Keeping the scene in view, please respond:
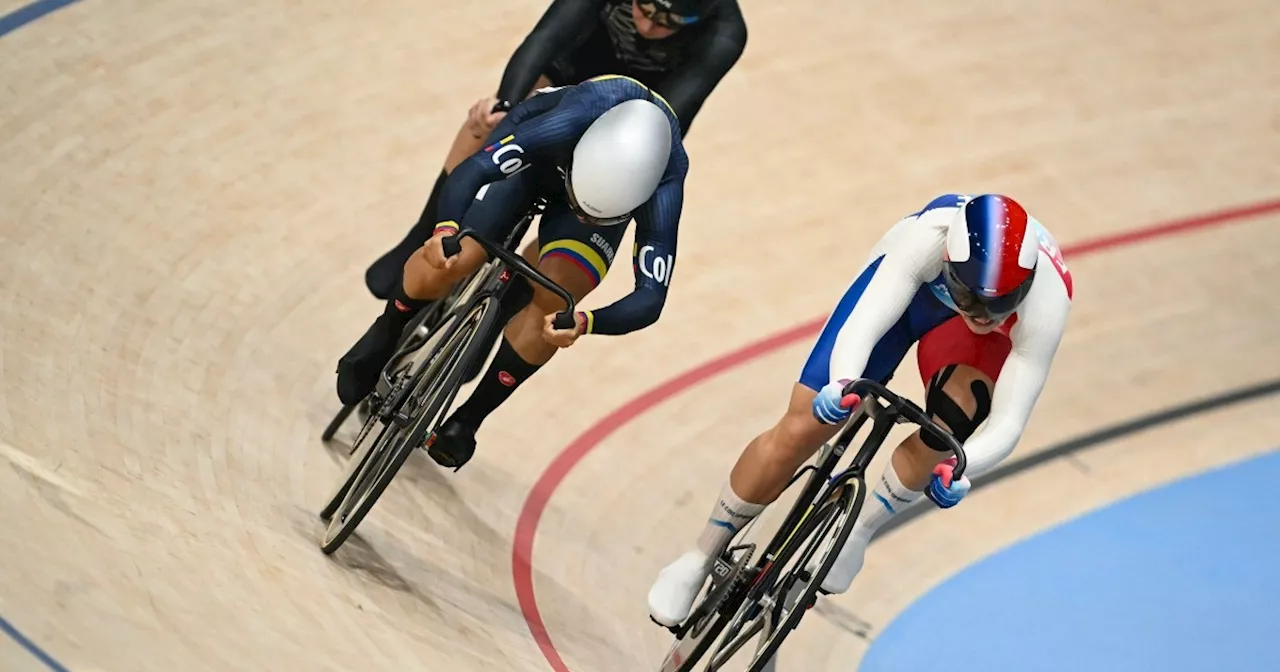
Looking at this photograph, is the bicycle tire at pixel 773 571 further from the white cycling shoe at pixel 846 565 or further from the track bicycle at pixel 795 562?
the white cycling shoe at pixel 846 565

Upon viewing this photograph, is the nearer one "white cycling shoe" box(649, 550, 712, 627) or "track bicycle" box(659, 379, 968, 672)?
"track bicycle" box(659, 379, 968, 672)

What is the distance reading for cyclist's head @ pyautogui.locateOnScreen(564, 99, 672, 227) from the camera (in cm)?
329

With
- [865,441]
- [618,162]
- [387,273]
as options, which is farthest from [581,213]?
[387,273]

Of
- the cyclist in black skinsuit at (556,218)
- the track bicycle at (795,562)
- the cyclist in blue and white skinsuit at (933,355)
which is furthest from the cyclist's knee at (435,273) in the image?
the track bicycle at (795,562)

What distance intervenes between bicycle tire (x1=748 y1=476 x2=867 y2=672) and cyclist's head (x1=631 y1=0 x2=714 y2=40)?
1297mm

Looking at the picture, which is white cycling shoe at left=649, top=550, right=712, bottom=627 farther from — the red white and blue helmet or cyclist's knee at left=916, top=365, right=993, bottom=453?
the red white and blue helmet

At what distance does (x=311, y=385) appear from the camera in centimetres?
454

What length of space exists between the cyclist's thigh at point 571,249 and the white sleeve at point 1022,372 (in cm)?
101

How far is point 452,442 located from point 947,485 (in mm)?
1230

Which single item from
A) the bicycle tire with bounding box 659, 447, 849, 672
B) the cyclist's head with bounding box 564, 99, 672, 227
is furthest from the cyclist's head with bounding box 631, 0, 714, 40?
the bicycle tire with bounding box 659, 447, 849, 672

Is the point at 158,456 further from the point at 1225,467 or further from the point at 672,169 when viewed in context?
the point at 1225,467

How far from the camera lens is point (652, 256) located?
11.3 ft

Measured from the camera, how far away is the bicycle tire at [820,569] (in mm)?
3158

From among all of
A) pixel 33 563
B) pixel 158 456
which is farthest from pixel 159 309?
pixel 33 563
